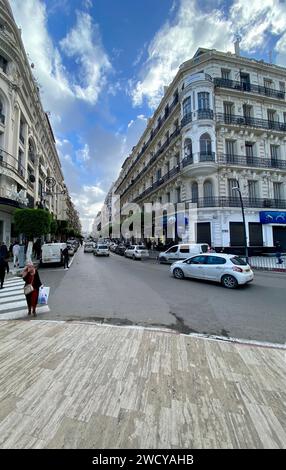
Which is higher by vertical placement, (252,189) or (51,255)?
(252,189)

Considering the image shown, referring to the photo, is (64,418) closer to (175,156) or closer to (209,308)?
(209,308)

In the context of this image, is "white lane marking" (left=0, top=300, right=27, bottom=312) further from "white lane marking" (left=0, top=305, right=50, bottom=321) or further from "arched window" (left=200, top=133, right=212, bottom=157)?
"arched window" (left=200, top=133, right=212, bottom=157)

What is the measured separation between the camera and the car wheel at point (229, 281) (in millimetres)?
9134

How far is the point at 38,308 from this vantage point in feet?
21.4

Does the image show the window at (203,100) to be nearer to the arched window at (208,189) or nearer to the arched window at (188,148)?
the arched window at (188,148)

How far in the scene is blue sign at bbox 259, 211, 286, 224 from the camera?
893 inches

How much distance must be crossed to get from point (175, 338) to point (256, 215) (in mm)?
22444

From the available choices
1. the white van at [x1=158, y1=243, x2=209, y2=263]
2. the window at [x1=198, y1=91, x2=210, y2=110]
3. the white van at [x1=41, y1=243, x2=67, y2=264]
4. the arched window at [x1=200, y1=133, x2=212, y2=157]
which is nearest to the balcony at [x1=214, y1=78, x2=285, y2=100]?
the window at [x1=198, y1=91, x2=210, y2=110]

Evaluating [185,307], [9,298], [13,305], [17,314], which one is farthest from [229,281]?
[9,298]

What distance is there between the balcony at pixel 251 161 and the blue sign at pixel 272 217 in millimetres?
5593

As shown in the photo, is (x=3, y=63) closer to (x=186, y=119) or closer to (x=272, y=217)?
(x=186, y=119)

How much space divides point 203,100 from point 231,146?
5.93 m

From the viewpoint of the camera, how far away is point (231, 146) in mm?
23906
